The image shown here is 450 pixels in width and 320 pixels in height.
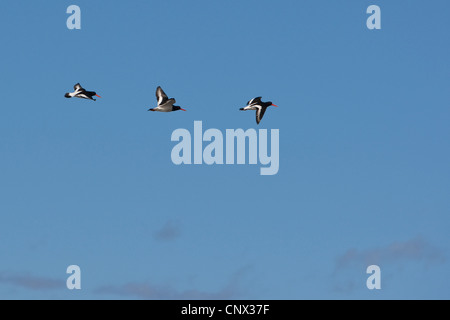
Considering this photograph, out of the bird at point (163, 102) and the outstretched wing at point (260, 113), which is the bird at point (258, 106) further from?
the bird at point (163, 102)

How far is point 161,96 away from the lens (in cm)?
8519

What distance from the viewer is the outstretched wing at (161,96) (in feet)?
277

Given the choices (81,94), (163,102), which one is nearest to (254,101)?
(163,102)

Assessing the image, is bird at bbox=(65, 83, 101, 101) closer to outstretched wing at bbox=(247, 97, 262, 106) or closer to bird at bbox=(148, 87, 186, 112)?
bird at bbox=(148, 87, 186, 112)

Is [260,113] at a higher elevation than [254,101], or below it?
below

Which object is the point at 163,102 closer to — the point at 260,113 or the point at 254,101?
the point at 254,101

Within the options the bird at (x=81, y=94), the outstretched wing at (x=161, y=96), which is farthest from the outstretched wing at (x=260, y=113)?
the bird at (x=81, y=94)

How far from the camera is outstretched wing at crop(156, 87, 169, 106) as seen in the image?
84438 mm

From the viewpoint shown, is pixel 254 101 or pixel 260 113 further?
pixel 254 101

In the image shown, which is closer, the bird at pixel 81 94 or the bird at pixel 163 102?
the bird at pixel 163 102

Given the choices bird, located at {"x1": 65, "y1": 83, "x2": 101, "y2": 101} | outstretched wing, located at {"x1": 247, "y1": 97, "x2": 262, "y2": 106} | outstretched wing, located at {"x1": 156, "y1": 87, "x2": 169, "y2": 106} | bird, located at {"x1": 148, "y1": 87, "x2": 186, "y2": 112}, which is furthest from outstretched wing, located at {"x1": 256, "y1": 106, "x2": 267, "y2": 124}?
bird, located at {"x1": 65, "y1": 83, "x2": 101, "y2": 101}
